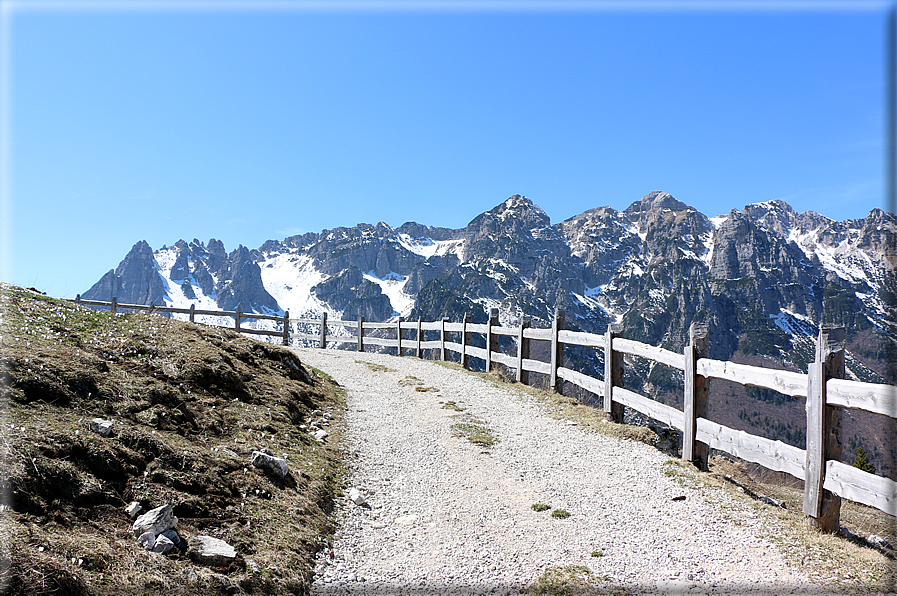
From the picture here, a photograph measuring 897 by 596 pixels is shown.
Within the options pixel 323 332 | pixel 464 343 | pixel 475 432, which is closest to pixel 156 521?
pixel 475 432

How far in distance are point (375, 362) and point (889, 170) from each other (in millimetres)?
17346

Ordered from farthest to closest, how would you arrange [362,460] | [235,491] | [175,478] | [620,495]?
[362,460] < [620,495] < [235,491] < [175,478]

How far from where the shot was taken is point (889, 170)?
491 centimetres

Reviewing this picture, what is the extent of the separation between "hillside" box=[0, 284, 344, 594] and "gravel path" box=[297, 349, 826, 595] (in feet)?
2.11

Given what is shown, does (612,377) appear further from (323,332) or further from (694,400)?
(323,332)

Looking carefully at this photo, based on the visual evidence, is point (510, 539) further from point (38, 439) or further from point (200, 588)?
point (38, 439)

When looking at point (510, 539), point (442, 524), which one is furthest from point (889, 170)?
point (442, 524)

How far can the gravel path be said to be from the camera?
14.5 ft

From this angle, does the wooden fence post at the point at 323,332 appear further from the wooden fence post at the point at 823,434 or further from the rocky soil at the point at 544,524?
the wooden fence post at the point at 823,434

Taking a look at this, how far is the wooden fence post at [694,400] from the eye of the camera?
304 inches

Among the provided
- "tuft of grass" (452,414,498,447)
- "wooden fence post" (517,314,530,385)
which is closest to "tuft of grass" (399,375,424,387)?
"wooden fence post" (517,314,530,385)

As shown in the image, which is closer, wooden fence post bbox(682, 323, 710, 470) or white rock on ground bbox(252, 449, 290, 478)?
white rock on ground bbox(252, 449, 290, 478)

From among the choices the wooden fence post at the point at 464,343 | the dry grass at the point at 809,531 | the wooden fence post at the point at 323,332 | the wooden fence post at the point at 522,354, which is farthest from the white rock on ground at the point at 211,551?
the wooden fence post at the point at 323,332

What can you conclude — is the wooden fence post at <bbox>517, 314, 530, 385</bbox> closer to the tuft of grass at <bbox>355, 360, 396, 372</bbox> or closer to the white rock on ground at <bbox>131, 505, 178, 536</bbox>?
the tuft of grass at <bbox>355, 360, 396, 372</bbox>
